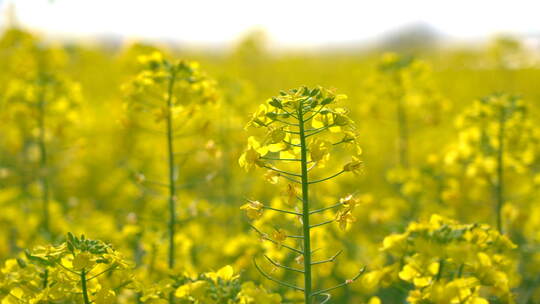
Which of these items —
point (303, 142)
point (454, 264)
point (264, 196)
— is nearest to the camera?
point (303, 142)

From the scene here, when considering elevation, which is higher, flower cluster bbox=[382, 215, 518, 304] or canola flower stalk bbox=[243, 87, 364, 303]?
canola flower stalk bbox=[243, 87, 364, 303]

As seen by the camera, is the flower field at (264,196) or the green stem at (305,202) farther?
the flower field at (264,196)

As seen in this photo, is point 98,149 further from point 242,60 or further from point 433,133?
point 242,60

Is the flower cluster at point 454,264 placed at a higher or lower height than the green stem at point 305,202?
lower

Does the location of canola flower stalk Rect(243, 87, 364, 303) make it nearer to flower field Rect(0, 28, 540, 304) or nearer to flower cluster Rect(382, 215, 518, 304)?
flower field Rect(0, 28, 540, 304)

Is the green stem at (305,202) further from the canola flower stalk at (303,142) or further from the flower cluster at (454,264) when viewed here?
the flower cluster at (454,264)

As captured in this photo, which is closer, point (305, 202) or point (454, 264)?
point (305, 202)

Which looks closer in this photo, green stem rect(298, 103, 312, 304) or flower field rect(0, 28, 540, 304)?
green stem rect(298, 103, 312, 304)

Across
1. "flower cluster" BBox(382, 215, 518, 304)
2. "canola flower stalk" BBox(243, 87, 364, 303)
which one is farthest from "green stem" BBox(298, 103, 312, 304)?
"flower cluster" BBox(382, 215, 518, 304)

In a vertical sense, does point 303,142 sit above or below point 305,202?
above

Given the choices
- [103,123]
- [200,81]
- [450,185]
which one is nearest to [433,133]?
[450,185]

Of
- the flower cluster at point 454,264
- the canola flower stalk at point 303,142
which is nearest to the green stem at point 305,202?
the canola flower stalk at point 303,142

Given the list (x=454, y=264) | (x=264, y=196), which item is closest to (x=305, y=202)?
(x=454, y=264)

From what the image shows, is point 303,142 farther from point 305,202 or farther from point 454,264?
point 454,264
